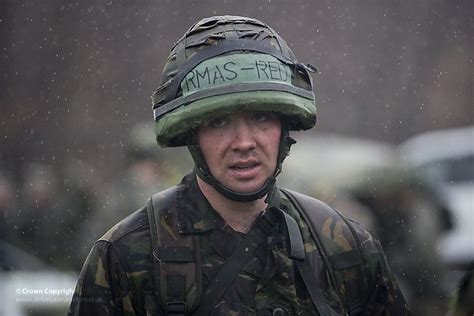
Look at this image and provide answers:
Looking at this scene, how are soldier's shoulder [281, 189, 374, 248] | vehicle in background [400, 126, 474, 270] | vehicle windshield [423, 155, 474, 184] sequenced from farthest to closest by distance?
1. vehicle windshield [423, 155, 474, 184]
2. vehicle in background [400, 126, 474, 270]
3. soldier's shoulder [281, 189, 374, 248]

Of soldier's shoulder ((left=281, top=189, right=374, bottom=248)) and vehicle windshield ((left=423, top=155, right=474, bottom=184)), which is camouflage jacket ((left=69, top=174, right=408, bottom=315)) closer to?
soldier's shoulder ((left=281, top=189, right=374, bottom=248))

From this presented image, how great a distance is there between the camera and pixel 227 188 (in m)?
3.39

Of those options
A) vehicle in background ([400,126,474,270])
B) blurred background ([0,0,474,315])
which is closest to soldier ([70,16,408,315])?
blurred background ([0,0,474,315])

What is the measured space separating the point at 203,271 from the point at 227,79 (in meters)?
0.57

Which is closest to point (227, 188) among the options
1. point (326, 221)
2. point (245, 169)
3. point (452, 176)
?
point (245, 169)

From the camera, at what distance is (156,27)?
16.0 feet

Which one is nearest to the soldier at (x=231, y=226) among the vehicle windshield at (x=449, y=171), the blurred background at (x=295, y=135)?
the blurred background at (x=295, y=135)

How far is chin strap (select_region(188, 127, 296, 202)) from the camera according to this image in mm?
3385

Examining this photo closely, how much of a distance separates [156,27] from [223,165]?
162cm

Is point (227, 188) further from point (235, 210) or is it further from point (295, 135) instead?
point (295, 135)

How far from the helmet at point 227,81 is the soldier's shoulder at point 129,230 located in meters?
0.23

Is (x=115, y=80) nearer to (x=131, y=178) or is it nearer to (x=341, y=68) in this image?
(x=131, y=178)

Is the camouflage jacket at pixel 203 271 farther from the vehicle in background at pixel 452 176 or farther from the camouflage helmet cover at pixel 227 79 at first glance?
the vehicle in background at pixel 452 176

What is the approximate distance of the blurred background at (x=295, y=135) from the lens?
15.7 ft
